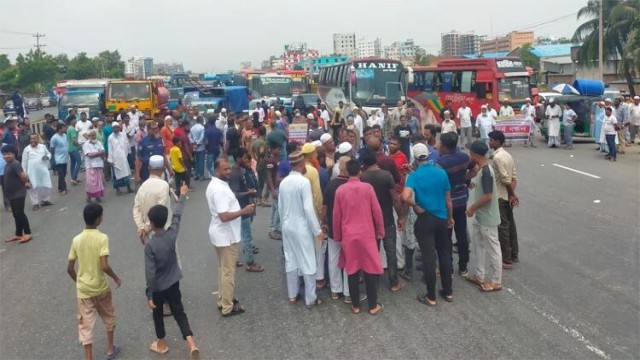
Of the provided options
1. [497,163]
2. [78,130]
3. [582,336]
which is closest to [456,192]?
[497,163]

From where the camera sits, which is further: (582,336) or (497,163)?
(497,163)

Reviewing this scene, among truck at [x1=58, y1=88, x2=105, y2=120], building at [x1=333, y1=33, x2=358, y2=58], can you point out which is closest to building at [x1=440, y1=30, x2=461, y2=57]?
building at [x1=333, y1=33, x2=358, y2=58]

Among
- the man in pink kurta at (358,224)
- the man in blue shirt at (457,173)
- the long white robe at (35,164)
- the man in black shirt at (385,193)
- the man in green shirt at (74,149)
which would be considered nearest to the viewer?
the man in pink kurta at (358,224)

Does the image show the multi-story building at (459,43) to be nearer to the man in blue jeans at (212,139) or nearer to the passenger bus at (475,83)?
the passenger bus at (475,83)

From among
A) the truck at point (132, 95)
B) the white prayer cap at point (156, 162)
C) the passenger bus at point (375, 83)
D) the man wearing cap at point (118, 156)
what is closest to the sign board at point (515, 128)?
the passenger bus at point (375, 83)

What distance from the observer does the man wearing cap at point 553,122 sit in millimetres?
18031

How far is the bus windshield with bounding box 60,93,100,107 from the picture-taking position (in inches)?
970

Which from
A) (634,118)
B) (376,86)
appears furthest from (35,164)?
(634,118)

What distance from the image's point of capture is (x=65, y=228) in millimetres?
9984

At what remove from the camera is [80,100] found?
2492 cm

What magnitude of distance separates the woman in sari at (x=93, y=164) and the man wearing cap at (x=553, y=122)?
46.9 feet

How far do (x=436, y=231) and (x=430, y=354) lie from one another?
4.97 feet

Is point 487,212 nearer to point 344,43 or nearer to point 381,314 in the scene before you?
point 381,314

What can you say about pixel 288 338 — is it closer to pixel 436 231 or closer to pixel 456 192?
pixel 436 231
